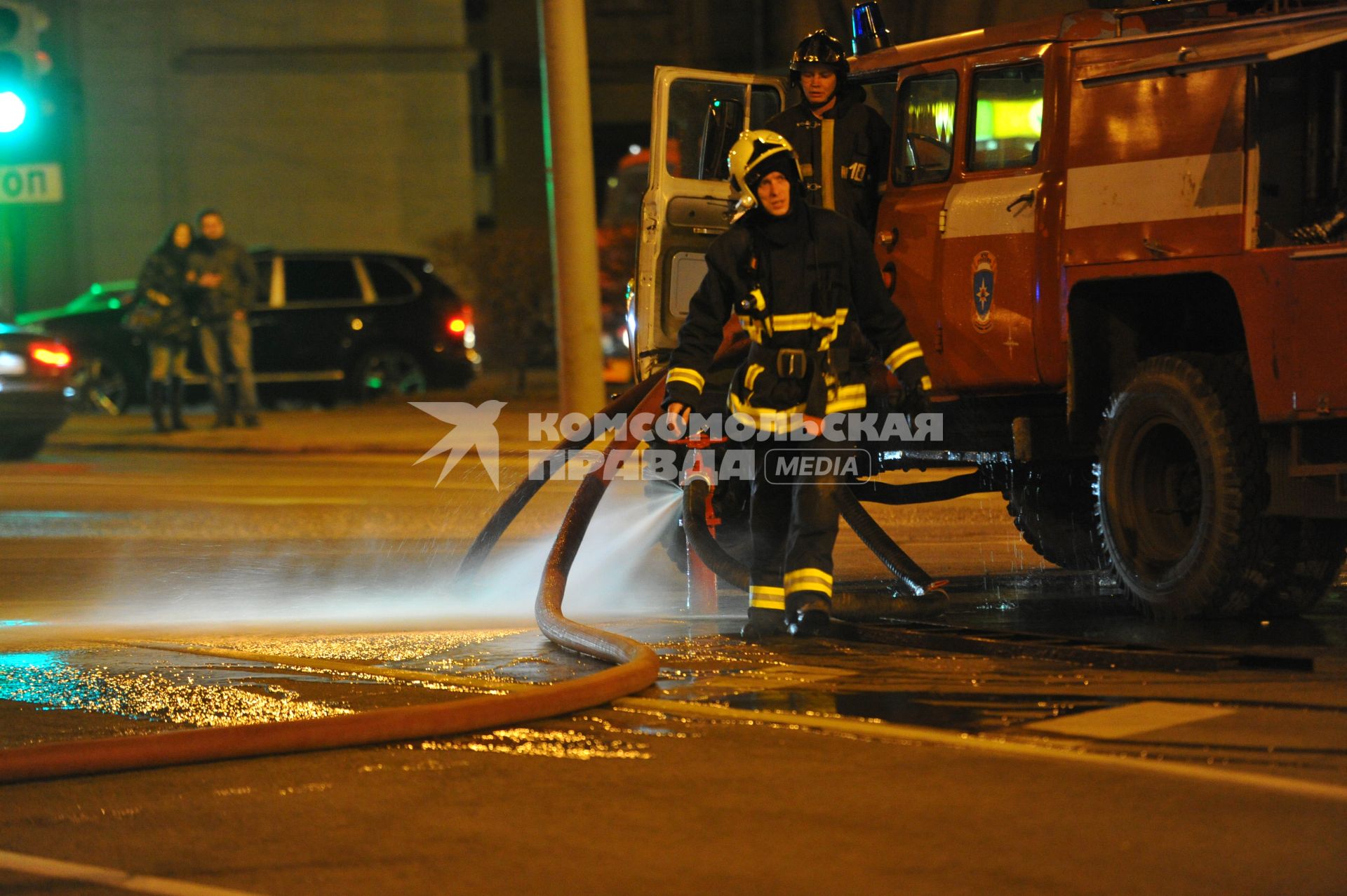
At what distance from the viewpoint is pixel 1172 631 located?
7082mm

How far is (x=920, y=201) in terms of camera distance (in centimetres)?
→ 819

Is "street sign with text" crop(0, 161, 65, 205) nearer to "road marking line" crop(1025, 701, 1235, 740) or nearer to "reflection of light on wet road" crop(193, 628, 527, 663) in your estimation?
"reflection of light on wet road" crop(193, 628, 527, 663)

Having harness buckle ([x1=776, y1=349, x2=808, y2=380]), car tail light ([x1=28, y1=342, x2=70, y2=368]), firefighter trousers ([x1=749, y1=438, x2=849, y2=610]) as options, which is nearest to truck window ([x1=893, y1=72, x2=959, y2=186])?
harness buckle ([x1=776, y1=349, x2=808, y2=380])

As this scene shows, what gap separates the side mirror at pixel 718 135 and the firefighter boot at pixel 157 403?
10.9 meters

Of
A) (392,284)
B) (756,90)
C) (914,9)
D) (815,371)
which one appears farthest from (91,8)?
(815,371)

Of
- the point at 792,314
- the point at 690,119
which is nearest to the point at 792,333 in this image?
the point at 792,314

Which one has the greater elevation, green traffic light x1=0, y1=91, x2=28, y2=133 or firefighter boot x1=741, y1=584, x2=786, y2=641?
green traffic light x1=0, y1=91, x2=28, y2=133

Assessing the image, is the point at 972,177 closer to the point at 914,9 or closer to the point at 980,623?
the point at 980,623

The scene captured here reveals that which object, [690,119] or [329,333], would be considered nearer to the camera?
[690,119]

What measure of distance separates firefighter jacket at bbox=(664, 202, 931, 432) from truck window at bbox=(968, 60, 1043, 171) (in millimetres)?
1036

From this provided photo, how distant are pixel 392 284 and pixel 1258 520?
1614 centimetres

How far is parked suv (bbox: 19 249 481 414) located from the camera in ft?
71.3

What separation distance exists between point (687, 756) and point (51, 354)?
1270 centimetres

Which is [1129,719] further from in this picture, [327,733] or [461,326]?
[461,326]
